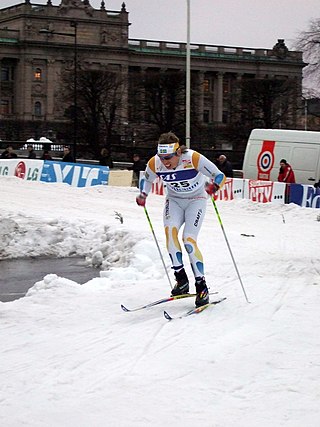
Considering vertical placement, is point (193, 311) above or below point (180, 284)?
below

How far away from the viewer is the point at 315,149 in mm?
30688

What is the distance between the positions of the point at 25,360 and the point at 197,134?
3149 inches

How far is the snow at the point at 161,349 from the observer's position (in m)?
6.65

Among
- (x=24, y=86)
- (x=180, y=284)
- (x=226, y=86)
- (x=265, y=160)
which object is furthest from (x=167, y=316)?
(x=226, y=86)

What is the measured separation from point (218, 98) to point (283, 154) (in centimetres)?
11372

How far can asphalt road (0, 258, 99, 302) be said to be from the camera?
13.4 m

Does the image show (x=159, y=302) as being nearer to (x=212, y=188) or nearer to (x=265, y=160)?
(x=212, y=188)

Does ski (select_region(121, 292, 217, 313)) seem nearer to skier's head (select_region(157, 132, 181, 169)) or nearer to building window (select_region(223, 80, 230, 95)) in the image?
skier's head (select_region(157, 132, 181, 169))

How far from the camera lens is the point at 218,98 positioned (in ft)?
472

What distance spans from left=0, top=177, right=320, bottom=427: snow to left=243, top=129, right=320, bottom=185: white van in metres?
14.7

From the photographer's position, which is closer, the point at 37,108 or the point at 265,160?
the point at 265,160

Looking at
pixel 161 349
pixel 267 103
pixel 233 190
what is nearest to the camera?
pixel 161 349

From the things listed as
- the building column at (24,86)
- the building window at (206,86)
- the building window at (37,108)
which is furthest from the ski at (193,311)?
the building window at (206,86)

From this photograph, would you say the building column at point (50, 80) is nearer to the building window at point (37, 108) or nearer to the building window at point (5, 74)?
the building window at point (37, 108)
